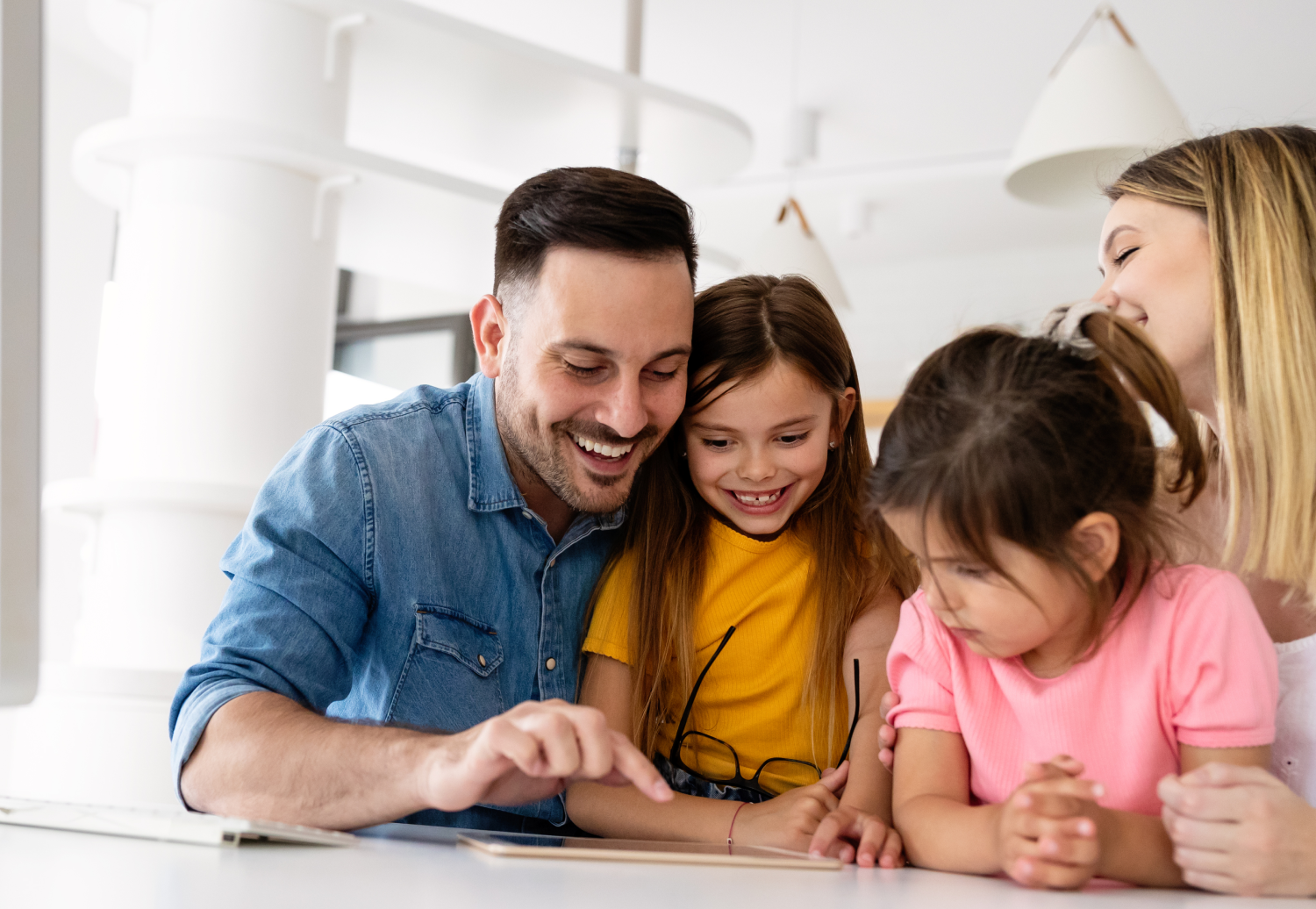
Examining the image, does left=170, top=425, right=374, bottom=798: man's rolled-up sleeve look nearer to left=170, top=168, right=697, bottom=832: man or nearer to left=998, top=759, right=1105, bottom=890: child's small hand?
left=170, top=168, right=697, bottom=832: man

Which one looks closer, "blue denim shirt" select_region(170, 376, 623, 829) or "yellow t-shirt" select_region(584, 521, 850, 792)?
"blue denim shirt" select_region(170, 376, 623, 829)

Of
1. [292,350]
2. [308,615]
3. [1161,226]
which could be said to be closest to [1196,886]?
[1161,226]

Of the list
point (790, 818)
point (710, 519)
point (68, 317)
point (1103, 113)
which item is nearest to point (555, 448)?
point (710, 519)

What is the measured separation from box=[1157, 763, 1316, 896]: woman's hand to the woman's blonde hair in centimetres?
30

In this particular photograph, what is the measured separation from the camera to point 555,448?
1.40 meters

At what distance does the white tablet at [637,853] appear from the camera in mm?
847

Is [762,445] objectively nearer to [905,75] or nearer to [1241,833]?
[1241,833]

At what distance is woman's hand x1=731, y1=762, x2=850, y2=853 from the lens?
1.11 metres

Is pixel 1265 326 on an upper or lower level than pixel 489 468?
upper

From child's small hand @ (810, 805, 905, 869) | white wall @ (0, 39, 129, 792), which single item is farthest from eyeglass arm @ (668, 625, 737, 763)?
white wall @ (0, 39, 129, 792)

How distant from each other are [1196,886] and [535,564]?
2.55 ft

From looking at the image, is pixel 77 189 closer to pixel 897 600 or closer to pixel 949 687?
pixel 897 600

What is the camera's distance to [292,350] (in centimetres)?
221

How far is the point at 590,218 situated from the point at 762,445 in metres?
0.33
